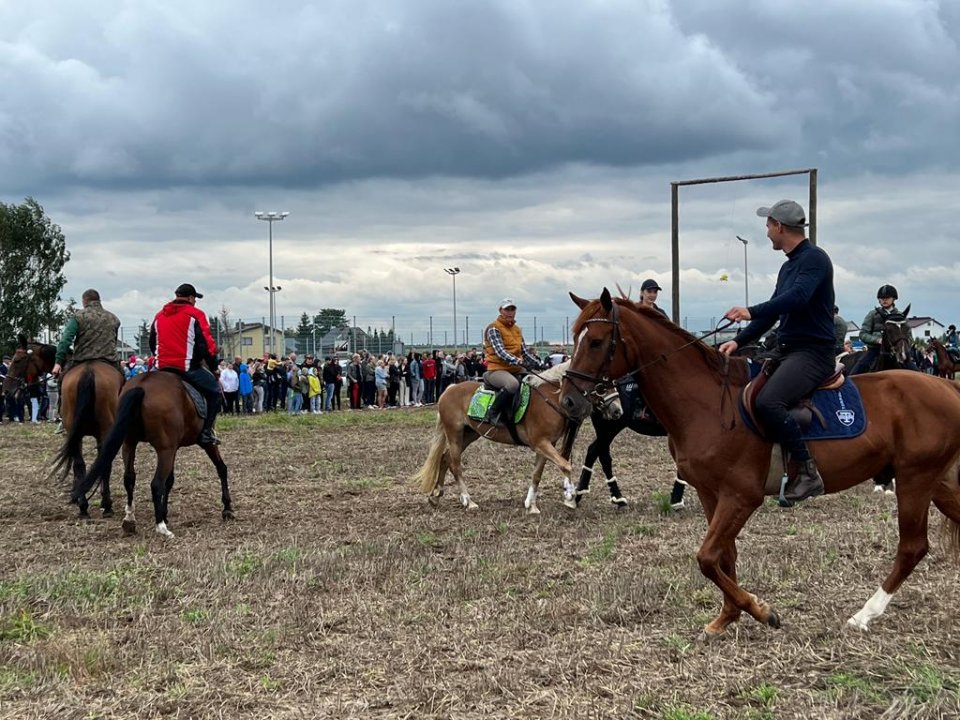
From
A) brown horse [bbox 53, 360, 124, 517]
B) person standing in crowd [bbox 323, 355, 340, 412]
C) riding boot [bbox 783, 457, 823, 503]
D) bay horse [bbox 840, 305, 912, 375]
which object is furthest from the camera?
person standing in crowd [bbox 323, 355, 340, 412]

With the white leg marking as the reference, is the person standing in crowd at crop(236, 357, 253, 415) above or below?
above

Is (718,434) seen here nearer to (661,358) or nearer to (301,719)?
(661,358)

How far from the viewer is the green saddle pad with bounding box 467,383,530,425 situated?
41.6 feet

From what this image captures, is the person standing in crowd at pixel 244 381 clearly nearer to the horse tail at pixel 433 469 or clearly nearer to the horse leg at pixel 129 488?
the horse tail at pixel 433 469

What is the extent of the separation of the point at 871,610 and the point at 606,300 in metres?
2.71

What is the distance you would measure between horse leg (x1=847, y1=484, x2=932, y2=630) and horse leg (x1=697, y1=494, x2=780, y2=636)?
2.44 feet

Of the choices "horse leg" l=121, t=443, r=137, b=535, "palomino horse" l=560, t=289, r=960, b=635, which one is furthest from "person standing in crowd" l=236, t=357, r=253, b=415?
"palomino horse" l=560, t=289, r=960, b=635

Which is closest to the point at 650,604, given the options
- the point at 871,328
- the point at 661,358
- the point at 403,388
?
the point at 661,358

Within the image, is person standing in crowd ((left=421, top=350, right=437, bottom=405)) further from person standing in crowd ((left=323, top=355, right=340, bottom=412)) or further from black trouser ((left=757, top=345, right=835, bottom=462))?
black trouser ((left=757, top=345, right=835, bottom=462))

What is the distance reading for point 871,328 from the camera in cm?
1366

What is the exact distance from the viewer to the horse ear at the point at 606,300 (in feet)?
22.8

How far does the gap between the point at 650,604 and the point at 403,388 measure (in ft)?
96.1

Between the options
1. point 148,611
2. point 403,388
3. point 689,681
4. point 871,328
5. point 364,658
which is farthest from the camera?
point 403,388

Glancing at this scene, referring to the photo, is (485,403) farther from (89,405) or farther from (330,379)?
(330,379)
